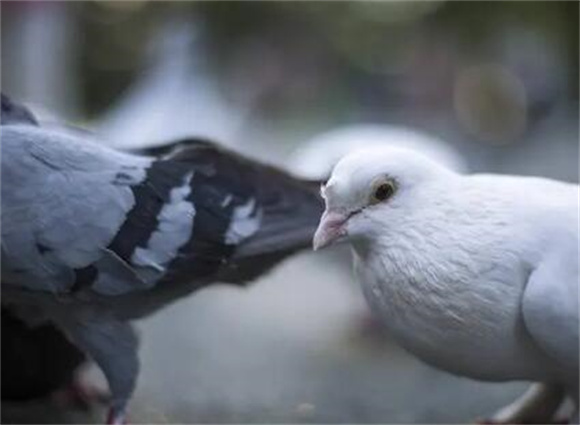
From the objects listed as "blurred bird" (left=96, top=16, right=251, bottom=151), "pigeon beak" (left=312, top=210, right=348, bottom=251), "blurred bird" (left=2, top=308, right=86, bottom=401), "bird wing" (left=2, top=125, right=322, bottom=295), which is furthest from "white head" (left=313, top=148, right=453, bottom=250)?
"blurred bird" (left=96, top=16, right=251, bottom=151)

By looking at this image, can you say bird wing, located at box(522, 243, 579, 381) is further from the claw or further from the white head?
the claw

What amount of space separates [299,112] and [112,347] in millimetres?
2498

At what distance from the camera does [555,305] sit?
0.81 meters

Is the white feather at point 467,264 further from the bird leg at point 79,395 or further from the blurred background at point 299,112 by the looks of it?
the bird leg at point 79,395

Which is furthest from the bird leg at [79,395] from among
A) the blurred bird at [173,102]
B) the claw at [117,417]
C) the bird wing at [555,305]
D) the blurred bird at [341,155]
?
the blurred bird at [173,102]

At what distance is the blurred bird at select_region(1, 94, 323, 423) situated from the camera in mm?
907

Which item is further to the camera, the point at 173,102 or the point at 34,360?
the point at 173,102

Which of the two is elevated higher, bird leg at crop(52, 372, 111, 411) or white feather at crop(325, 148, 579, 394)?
white feather at crop(325, 148, 579, 394)

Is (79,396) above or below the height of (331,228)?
below

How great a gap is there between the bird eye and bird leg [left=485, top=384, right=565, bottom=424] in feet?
0.79

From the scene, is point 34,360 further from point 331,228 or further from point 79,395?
point 331,228

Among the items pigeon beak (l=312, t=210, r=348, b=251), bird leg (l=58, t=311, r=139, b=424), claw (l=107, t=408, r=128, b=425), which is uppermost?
pigeon beak (l=312, t=210, r=348, b=251)

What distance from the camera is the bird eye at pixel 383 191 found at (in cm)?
87

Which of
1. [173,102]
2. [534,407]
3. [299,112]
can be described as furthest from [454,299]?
[299,112]
